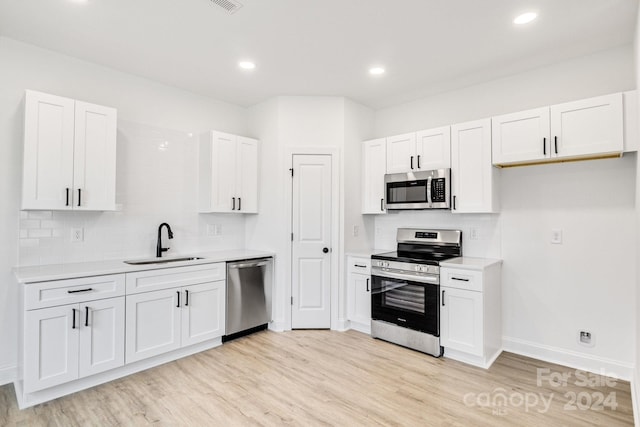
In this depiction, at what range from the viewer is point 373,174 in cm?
422

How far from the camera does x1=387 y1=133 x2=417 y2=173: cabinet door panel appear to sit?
386cm

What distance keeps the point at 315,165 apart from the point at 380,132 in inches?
44.7

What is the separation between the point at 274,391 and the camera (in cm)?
268

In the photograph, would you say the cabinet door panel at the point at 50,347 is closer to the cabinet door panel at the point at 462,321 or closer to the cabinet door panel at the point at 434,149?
the cabinet door panel at the point at 462,321

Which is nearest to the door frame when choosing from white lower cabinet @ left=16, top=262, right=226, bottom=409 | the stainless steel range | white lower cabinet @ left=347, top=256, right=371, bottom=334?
white lower cabinet @ left=347, top=256, right=371, bottom=334

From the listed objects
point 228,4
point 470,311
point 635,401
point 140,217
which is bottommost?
point 635,401

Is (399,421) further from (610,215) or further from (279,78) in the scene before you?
(279,78)

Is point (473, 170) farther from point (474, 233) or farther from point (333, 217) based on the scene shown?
point (333, 217)

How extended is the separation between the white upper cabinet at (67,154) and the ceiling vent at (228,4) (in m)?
1.47

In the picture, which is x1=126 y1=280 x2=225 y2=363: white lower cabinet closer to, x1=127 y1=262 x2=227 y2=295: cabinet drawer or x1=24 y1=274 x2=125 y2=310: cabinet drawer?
x1=127 y1=262 x2=227 y2=295: cabinet drawer

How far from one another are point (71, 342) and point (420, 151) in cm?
369

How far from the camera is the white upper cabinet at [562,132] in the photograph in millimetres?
2666

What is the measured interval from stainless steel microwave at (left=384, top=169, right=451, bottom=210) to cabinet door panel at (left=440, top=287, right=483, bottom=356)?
37.5 inches

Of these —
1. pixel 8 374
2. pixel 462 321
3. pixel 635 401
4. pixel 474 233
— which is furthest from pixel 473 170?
pixel 8 374
